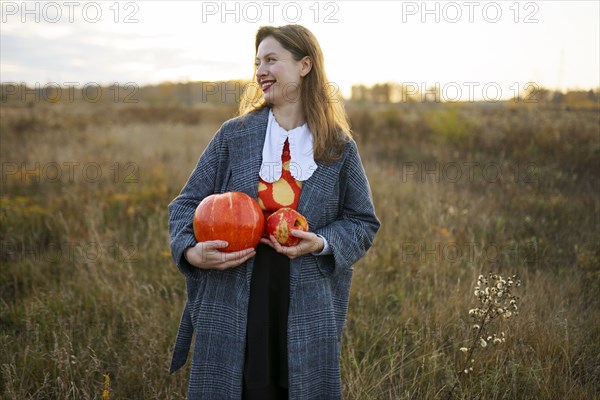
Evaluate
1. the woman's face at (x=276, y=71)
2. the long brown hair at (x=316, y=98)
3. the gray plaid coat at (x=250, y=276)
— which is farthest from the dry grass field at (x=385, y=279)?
the woman's face at (x=276, y=71)

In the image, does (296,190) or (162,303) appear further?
(162,303)

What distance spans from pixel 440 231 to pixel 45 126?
35.5ft

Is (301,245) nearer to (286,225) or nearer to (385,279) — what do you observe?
(286,225)

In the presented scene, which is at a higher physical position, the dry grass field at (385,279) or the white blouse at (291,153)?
the white blouse at (291,153)

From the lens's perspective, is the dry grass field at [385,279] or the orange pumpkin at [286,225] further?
the dry grass field at [385,279]

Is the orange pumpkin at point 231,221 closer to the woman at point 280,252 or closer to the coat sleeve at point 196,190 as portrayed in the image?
the woman at point 280,252

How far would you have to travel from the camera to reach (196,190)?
202 centimetres

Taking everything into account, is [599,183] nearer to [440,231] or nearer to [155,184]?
[440,231]

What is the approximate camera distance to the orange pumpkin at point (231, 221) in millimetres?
1706

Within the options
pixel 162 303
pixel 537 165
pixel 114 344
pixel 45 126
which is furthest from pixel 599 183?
pixel 45 126

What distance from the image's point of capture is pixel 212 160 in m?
2.04

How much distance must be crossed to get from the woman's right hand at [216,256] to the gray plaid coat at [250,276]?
9 cm

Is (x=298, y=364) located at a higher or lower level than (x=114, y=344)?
higher

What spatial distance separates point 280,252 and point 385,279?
2311 mm
